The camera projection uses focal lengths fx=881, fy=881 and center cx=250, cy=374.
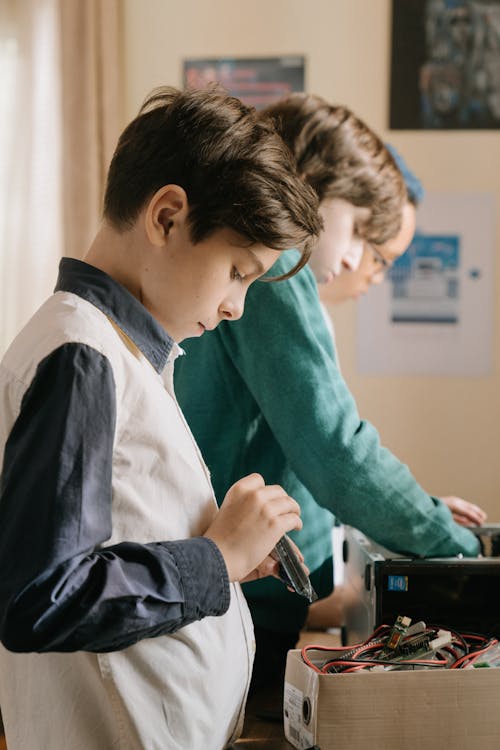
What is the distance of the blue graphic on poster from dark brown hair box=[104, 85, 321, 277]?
2.23 meters

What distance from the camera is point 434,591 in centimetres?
115

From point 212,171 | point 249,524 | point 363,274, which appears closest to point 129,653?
point 249,524

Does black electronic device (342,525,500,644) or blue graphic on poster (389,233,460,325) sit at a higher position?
blue graphic on poster (389,233,460,325)

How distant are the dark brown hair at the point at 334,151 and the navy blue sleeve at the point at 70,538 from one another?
0.72 meters

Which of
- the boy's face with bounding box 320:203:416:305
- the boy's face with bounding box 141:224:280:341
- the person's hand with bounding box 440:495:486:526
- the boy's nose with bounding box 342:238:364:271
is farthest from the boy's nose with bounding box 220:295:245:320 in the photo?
the boy's face with bounding box 320:203:416:305

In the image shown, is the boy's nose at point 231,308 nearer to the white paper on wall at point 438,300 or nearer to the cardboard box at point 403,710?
the cardboard box at point 403,710

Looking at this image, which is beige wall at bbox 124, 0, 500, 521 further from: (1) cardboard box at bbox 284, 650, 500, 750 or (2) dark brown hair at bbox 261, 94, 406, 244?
(1) cardboard box at bbox 284, 650, 500, 750

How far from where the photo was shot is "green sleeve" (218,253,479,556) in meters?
1.13

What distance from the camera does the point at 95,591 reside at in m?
0.66

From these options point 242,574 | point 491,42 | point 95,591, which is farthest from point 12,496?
point 491,42

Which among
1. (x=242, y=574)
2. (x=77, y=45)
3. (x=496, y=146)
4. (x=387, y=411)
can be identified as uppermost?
(x=77, y=45)

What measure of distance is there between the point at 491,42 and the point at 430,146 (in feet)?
1.26

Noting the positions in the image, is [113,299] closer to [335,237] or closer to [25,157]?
[335,237]

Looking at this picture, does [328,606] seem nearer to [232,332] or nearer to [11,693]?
Answer: [232,332]
